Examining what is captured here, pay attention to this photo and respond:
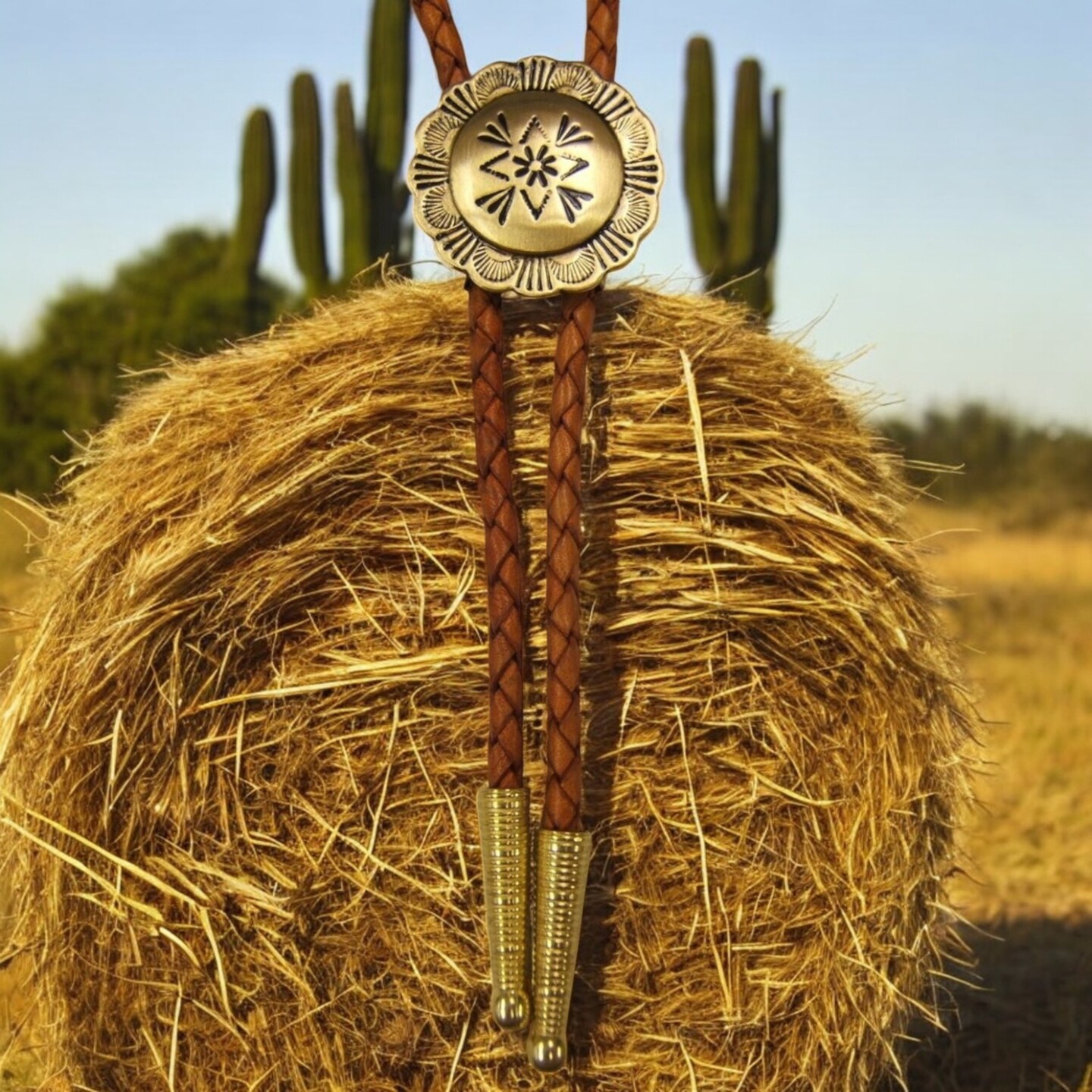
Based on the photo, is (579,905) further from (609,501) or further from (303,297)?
(303,297)

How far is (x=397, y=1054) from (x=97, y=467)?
3.35 feet

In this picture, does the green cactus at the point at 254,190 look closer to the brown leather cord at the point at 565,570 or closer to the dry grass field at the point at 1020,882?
the dry grass field at the point at 1020,882

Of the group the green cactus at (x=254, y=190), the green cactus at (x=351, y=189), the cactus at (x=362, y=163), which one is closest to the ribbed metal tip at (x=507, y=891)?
the cactus at (x=362, y=163)

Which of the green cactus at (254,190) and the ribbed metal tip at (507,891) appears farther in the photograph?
the green cactus at (254,190)

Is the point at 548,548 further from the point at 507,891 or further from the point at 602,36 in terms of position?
the point at 602,36

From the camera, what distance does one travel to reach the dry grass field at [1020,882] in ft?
8.97

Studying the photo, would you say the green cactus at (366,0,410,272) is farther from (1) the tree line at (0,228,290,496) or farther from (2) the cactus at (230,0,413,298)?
(1) the tree line at (0,228,290,496)

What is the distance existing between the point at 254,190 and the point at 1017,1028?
21.4 feet

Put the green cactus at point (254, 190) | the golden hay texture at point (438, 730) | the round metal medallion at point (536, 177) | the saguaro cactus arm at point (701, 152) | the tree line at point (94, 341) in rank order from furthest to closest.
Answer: the tree line at point (94, 341)
the green cactus at point (254, 190)
the saguaro cactus arm at point (701, 152)
the golden hay texture at point (438, 730)
the round metal medallion at point (536, 177)

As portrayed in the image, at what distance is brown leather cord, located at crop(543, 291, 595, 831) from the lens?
1944 millimetres

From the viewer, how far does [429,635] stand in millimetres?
2078

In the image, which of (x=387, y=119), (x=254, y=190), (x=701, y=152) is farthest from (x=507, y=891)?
(x=254, y=190)

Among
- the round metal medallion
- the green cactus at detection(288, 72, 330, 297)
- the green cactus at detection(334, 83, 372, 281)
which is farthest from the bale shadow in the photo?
the green cactus at detection(288, 72, 330, 297)

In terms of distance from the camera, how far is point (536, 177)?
6.31ft
